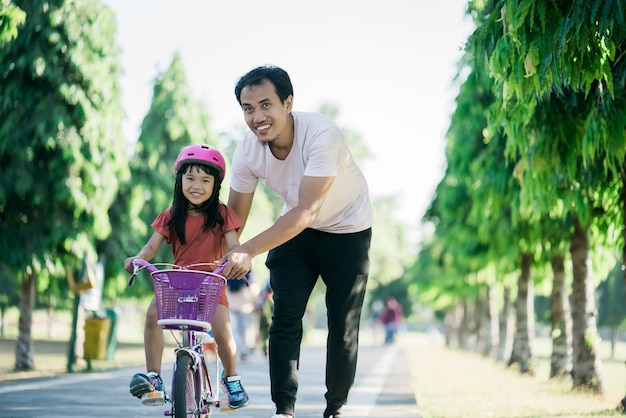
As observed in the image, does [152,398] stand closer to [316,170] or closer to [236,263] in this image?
[236,263]

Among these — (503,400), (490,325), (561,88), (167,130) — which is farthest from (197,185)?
(490,325)

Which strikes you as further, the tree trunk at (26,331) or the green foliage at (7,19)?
the tree trunk at (26,331)

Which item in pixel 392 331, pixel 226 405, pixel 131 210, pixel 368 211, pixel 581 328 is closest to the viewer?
pixel 226 405

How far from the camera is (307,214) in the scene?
4.97m

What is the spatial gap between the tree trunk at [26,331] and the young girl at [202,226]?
9203 millimetres

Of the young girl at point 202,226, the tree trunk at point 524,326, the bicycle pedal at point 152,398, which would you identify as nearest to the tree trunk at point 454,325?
the tree trunk at point 524,326

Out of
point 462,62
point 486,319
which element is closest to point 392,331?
point 486,319

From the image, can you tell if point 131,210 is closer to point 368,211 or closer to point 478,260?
point 478,260

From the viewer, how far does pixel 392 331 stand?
38.6 meters

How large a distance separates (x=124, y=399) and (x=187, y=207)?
11.6 feet

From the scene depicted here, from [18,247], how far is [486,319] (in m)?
18.0

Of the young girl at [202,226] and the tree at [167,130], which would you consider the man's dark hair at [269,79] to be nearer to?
the young girl at [202,226]

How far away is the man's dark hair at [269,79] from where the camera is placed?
5.11m

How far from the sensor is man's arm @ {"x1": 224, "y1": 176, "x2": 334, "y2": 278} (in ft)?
15.2
